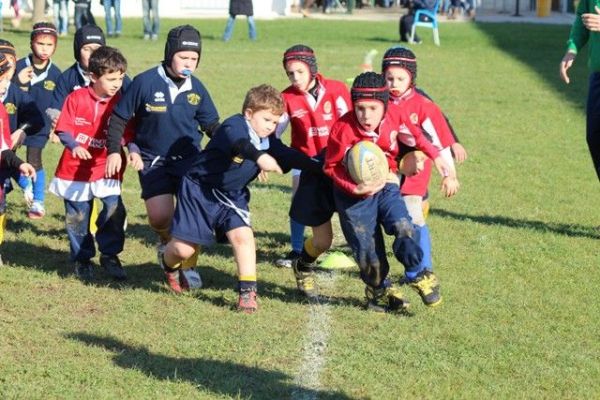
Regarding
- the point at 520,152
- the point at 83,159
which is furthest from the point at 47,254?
the point at 520,152

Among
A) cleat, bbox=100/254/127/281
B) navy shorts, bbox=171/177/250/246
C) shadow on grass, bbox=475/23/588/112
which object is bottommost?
shadow on grass, bbox=475/23/588/112

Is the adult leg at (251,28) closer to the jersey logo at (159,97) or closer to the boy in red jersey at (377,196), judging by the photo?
the jersey logo at (159,97)

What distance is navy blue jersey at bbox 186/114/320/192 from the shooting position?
734cm

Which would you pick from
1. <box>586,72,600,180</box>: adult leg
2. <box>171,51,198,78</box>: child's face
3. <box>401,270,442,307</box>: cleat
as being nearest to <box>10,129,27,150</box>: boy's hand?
<box>171,51,198,78</box>: child's face

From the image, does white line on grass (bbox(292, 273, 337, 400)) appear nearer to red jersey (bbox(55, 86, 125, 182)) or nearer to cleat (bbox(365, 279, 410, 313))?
cleat (bbox(365, 279, 410, 313))

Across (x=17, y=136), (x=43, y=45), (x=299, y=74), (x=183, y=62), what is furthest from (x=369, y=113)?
(x=43, y=45)

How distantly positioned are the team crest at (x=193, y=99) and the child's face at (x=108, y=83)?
1.60ft

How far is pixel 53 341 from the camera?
266 inches

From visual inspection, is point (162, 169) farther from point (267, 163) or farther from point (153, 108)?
point (267, 163)

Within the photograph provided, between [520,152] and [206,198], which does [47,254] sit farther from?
[520,152]

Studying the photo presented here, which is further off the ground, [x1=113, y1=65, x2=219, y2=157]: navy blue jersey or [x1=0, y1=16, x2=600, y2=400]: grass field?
[x1=113, y1=65, x2=219, y2=157]: navy blue jersey

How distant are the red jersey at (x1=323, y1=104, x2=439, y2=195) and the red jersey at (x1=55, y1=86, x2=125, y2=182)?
6.13 ft

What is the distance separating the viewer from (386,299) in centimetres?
744

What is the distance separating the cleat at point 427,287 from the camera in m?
7.12
